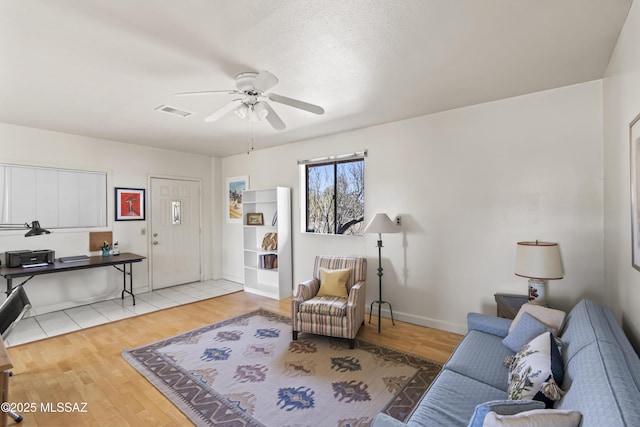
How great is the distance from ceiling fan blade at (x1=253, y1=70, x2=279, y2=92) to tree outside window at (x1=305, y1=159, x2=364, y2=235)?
7.35ft

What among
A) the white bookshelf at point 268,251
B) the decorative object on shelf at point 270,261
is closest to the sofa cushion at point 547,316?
the white bookshelf at point 268,251

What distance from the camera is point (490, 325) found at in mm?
2371

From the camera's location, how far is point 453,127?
3332 mm

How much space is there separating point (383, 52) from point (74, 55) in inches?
86.9

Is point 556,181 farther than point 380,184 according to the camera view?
No

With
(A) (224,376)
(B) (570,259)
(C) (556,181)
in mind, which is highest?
(C) (556,181)

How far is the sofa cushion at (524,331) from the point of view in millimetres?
1948

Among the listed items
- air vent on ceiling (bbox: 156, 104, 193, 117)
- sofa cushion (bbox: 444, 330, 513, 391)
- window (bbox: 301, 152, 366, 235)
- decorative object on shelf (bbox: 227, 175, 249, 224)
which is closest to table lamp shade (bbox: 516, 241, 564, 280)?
sofa cushion (bbox: 444, 330, 513, 391)

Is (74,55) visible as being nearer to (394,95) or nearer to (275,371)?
(394,95)

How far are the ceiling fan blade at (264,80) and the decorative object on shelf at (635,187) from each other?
6.94 feet

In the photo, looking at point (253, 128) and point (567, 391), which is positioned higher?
point (253, 128)

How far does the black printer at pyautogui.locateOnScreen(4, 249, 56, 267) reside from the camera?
142 inches

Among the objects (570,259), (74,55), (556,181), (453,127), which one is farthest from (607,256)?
(74,55)

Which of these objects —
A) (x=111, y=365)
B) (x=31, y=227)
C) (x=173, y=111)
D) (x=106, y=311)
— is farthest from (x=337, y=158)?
(x=31, y=227)
